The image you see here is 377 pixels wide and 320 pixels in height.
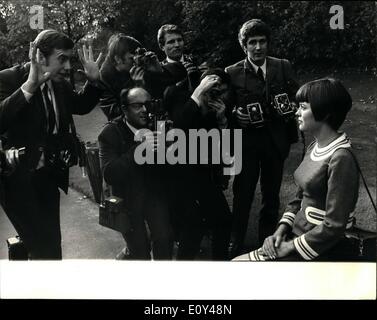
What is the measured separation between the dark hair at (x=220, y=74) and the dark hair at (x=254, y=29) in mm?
248

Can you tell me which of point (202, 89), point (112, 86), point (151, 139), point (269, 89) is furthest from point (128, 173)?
point (269, 89)

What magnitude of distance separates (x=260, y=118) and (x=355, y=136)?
574 millimetres

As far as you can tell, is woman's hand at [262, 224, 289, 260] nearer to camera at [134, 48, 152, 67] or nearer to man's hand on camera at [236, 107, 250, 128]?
man's hand on camera at [236, 107, 250, 128]

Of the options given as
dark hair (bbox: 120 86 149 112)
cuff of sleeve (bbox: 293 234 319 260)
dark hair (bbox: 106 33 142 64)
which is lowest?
cuff of sleeve (bbox: 293 234 319 260)

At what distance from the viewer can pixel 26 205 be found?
255 cm

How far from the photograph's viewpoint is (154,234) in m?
2.65

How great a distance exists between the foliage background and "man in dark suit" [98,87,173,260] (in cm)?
46

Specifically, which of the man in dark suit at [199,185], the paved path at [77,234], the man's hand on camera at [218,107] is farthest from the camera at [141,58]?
the paved path at [77,234]

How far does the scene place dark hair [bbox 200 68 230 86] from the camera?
258 centimetres

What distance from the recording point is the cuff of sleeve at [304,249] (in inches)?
76.9

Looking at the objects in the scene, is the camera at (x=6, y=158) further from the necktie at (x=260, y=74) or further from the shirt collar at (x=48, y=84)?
the necktie at (x=260, y=74)

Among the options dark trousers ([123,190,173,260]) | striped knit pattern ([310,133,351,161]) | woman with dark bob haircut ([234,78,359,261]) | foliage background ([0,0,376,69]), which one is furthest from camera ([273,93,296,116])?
dark trousers ([123,190,173,260])

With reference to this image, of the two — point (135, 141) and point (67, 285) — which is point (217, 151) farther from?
point (67, 285)
